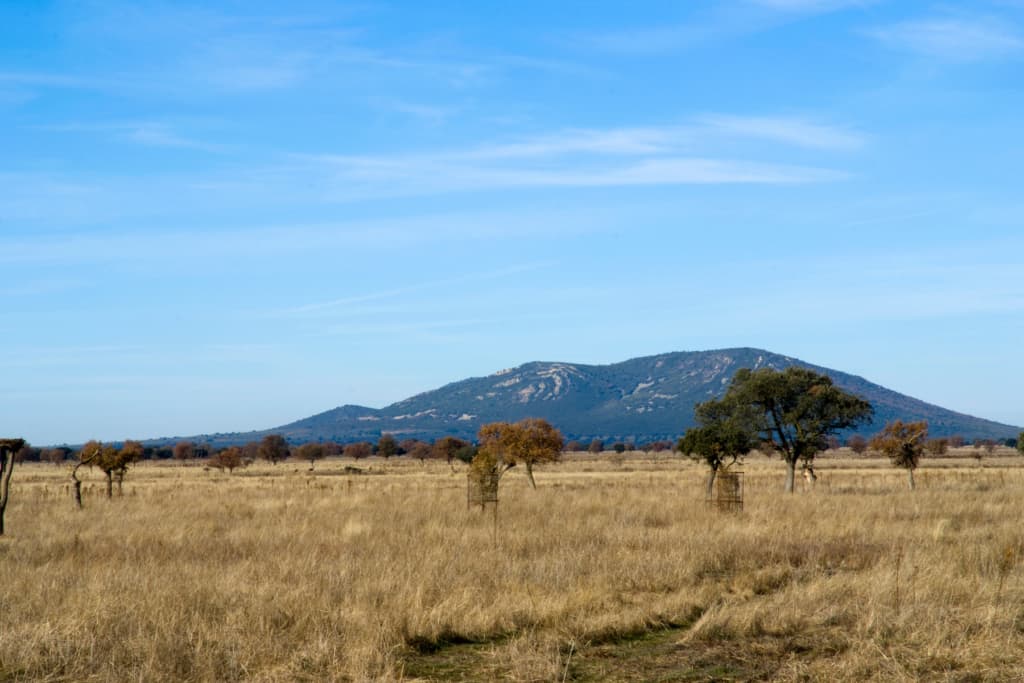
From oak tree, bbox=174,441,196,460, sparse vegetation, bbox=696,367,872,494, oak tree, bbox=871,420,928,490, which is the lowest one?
oak tree, bbox=174,441,196,460

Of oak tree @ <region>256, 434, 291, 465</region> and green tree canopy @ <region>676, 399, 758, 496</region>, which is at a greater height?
green tree canopy @ <region>676, 399, 758, 496</region>

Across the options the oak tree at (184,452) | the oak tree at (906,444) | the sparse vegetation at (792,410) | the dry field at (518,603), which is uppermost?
the sparse vegetation at (792,410)

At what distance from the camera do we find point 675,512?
1053 inches

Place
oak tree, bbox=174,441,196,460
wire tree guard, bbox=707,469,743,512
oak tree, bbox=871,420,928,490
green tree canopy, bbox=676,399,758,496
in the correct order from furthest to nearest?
oak tree, bbox=174,441,196,460
oak tree, bbox=871,420,928,490
green tree canopy, bbox=676,399,758,496
wire tree guard, bbox=707,469,743,512

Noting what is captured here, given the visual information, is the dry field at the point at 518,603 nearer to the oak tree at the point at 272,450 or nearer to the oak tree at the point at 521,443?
the oak tree at the point at 521,443

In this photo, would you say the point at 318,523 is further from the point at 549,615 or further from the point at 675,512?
the point at 549,615

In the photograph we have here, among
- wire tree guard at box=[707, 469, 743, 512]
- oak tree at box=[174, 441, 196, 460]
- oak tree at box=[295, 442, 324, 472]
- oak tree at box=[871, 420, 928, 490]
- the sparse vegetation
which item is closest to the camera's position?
wire tree guard at box=[707, 469, 743, 512]

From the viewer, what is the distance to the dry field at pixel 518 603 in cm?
938

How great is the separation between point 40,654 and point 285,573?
17.0ft

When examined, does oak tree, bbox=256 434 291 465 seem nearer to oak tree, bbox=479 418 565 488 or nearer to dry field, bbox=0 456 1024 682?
oak tree, bbox=479 418 565 488

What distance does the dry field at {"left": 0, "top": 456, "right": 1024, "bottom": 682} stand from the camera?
9383 millimetres

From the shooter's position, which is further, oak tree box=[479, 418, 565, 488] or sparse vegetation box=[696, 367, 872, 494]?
oak tree box=[479, 418, 565, 488]

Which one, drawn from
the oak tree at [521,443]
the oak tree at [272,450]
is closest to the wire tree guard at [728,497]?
the oak tree at [521,443]

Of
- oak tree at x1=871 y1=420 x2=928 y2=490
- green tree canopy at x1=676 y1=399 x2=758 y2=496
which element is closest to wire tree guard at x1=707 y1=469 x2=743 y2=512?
green tree canopy at x1=676 y1=399 x2=758 y2=496
